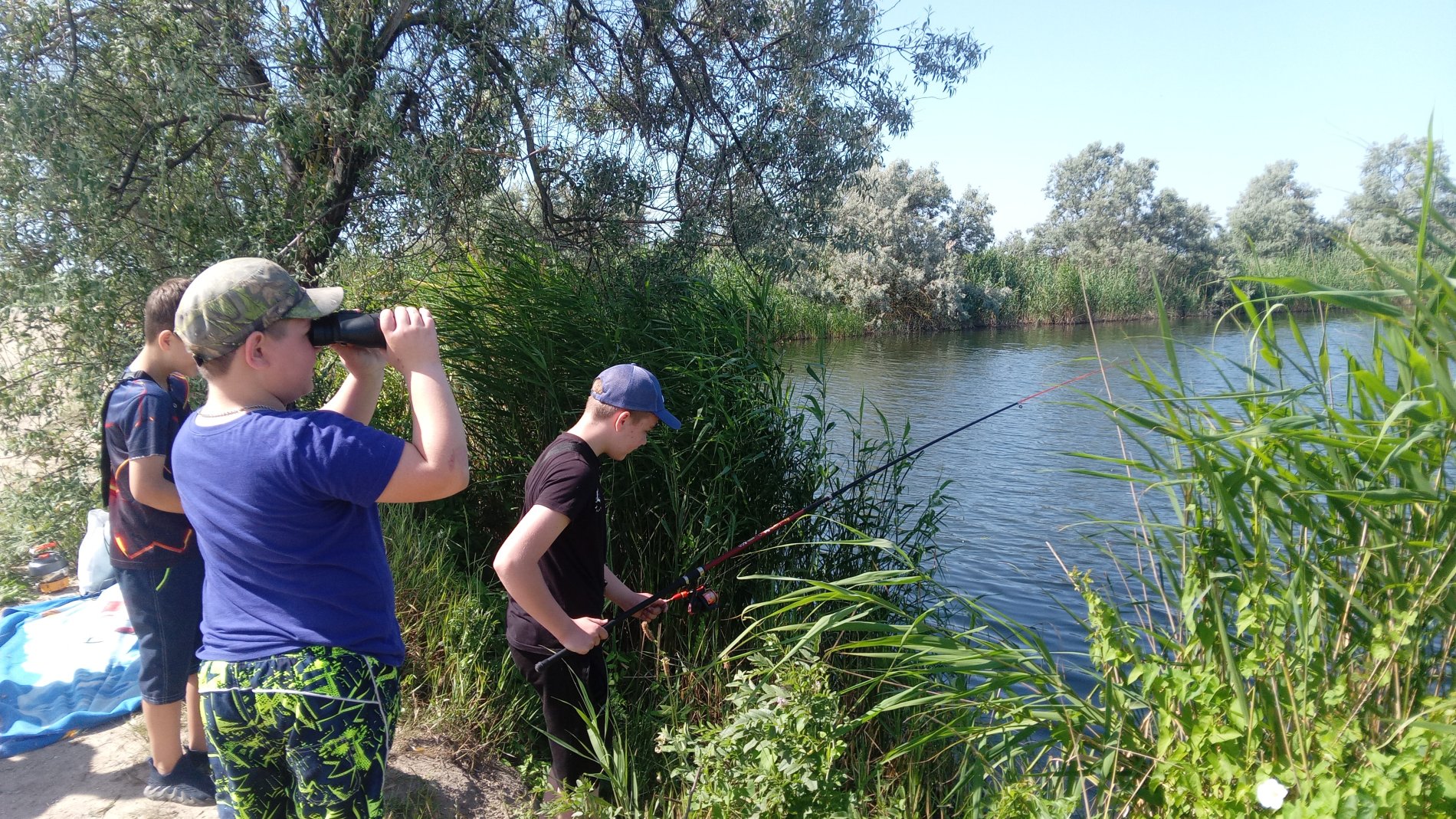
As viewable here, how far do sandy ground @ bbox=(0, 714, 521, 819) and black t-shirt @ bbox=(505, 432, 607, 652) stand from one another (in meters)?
0.83

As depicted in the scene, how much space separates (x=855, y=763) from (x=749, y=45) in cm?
491

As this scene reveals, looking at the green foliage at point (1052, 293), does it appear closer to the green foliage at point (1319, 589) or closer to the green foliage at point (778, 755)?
the green foliage at point (1319, 589)

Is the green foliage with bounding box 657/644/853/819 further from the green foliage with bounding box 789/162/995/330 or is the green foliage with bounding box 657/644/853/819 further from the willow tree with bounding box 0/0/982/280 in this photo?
the green foliage with bounding box 789/162/995/330

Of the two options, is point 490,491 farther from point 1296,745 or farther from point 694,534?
point 1296,745

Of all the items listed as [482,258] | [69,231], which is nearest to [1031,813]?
[482,258]

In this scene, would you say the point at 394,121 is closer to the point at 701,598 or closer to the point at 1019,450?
the point at 701,598

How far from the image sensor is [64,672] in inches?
140

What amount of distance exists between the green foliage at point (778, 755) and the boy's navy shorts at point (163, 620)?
169 cm

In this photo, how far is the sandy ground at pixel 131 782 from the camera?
2.81 metres

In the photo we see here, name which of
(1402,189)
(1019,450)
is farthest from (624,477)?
(1019,450)

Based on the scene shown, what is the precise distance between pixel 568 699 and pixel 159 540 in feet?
4.45

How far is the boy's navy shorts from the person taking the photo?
2.75 meters

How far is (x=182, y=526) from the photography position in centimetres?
274

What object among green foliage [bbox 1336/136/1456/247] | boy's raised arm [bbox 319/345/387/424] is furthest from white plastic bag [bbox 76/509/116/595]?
green foliage [bbox 1336/136/1456/247]
